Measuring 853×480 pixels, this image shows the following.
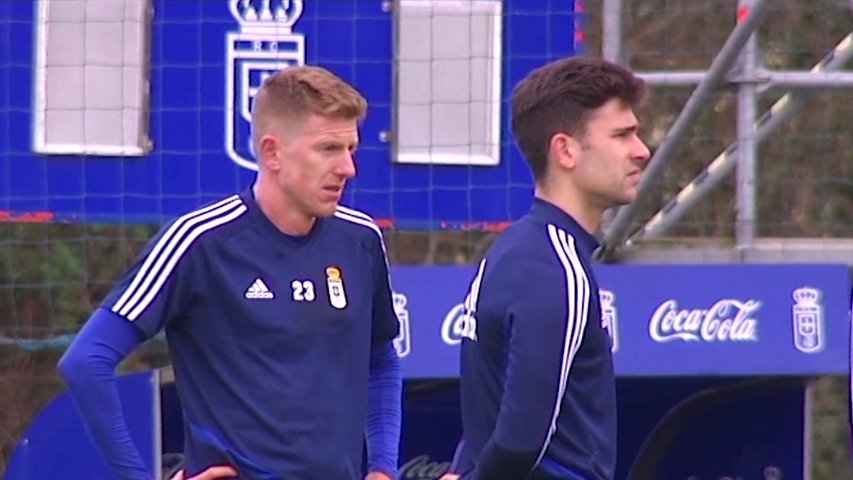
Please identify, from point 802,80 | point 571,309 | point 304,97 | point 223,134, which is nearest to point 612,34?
point 802,80

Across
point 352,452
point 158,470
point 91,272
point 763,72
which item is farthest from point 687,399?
point 91,272

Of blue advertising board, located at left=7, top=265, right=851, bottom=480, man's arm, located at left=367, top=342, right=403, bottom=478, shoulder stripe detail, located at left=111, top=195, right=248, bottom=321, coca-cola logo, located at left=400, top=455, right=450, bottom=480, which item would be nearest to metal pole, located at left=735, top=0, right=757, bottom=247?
blue advertising board, located at left=7, top=265, right=851, bottom=480

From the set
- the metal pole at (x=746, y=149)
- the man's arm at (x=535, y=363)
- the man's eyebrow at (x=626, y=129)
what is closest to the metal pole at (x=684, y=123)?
the metal pole at (x=746, y=149)

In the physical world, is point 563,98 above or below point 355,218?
above

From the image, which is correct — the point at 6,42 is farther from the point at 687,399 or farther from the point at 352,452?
the point at 352,452

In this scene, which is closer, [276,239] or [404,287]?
[276,239]

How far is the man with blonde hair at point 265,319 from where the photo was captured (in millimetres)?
4352

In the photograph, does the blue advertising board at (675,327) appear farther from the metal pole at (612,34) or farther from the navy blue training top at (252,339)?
the navy blue training top at (252,339)

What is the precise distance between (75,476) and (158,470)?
31 centimetres

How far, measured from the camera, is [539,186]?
4.35m

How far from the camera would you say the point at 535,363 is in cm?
402

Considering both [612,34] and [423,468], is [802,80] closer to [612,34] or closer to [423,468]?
[612,34]

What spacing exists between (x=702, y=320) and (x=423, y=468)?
148 centimetres

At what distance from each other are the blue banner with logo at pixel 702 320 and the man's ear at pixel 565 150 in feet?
7.74
